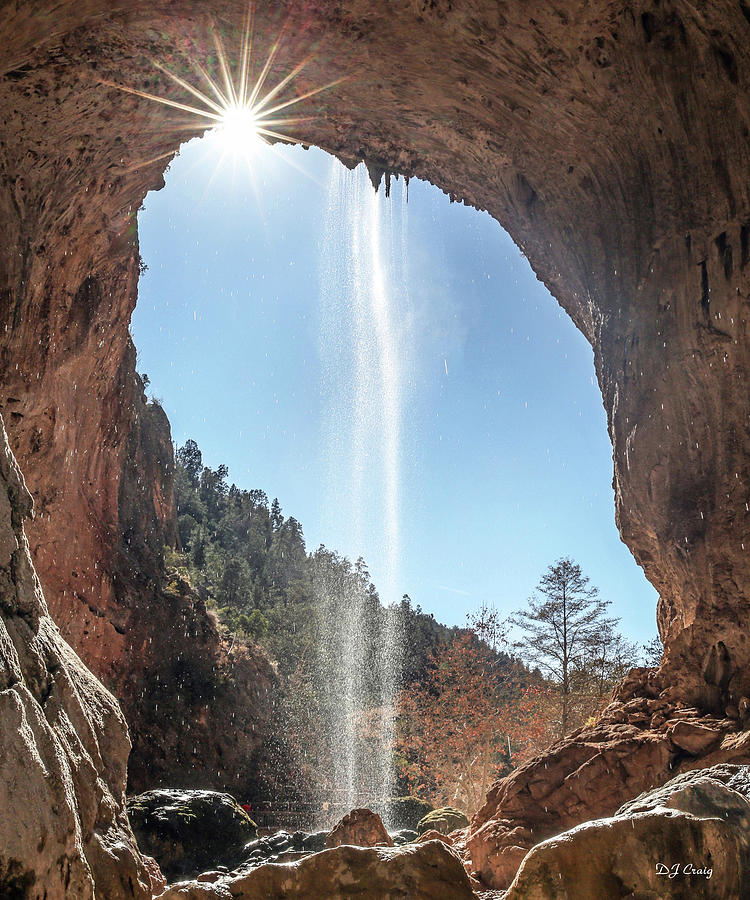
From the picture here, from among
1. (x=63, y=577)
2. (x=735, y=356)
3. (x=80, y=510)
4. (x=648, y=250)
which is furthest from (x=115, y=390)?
(x=735, y=356)

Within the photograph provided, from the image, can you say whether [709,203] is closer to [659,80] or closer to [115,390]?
[659,80]

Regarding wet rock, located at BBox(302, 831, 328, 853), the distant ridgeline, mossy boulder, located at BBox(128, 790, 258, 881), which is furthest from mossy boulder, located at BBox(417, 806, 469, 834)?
the distant ridgeline

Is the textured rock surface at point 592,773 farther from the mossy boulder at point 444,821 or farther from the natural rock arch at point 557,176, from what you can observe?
the mossy boulder at point 444,821

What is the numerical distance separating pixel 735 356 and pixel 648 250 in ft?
7.21

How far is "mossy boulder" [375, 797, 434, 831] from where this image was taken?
2141 centimetres

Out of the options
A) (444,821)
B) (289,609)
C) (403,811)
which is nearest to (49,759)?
(444,821)

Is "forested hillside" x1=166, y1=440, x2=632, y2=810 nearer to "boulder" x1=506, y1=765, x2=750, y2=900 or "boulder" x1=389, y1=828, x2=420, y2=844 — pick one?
"boulder" x1=389, y1=828, x2=420, y2=844

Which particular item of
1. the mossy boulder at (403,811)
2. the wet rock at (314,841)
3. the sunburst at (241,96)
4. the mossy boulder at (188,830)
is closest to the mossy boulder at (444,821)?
the wet rock at (314,841)

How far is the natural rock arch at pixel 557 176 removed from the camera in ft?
24.2

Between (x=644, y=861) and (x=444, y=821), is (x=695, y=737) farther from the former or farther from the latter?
(x=444, y=821)

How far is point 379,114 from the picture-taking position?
435 inches

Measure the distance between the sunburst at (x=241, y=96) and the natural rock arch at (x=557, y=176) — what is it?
193 mm

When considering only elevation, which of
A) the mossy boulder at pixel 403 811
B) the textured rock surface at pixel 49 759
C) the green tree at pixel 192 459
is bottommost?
the mossy boulder at pixel 403 811
